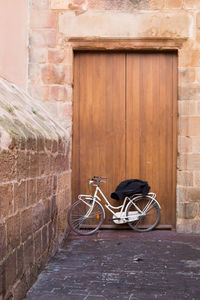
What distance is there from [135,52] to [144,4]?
0.73 m

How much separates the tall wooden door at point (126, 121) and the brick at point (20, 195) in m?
2.91

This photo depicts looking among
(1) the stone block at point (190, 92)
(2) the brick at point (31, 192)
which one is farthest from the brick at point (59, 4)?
(2) the brick at point (31, 192)

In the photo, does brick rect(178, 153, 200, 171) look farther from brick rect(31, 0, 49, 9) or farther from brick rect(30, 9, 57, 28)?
brick rect(31, 0, 49, 9)

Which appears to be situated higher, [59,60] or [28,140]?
[59,60]

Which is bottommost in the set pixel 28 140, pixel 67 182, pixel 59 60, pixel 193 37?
pixel 67 182

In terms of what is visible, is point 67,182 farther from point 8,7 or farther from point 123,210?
point 8,7

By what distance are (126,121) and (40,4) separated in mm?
2243

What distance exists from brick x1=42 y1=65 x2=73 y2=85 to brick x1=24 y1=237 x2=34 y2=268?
305 centimetres

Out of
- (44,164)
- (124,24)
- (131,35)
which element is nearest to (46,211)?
(44,164)

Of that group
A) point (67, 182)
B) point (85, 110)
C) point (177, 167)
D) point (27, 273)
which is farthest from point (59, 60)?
point (27, 273)

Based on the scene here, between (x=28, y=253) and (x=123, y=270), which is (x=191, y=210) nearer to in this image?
(x=123, y=270)

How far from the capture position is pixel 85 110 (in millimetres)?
5996

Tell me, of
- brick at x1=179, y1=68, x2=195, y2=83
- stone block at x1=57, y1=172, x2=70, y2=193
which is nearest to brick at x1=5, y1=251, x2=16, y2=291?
stone block at x1=57, y1=172, x2=70, y2=193

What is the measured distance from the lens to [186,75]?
18.9ft
